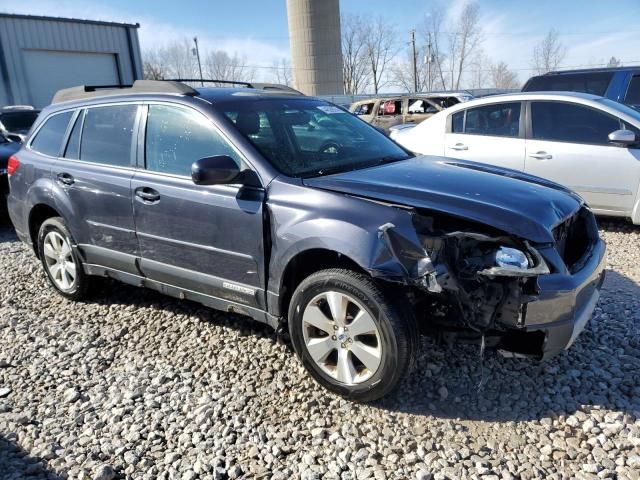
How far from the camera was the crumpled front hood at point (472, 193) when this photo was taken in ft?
9.00

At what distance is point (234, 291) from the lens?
3357 millimetres

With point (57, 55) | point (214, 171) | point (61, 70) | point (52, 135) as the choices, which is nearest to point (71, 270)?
point (52, 135)

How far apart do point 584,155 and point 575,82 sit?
3442mm

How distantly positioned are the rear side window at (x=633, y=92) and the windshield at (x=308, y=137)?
5.85m

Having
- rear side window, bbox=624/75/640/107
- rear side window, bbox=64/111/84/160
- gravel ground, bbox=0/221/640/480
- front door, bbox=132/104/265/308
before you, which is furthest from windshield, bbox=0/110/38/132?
rear side window, bbox=624/75/640/107

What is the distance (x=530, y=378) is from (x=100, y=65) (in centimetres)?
2522

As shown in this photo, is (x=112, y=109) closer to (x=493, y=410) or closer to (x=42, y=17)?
(x=493, y=410)

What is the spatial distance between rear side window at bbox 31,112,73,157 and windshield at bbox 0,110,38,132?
9.03 m

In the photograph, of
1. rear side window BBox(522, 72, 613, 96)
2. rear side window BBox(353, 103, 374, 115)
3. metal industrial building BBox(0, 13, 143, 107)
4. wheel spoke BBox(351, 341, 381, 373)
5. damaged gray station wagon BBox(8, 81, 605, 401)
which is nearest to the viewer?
damaged gray station wagon BBox(8, 81, 605, 401)

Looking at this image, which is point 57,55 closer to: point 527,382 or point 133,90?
point 133,90

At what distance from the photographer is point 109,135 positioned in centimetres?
409

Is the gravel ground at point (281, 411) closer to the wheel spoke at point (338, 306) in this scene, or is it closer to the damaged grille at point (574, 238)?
the wheel spoke at point (338, 306)

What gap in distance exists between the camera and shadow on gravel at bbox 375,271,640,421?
288cm

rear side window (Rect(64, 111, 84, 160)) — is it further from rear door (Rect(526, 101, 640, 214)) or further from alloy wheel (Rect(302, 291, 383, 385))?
rear door (Rect(526, 101, 640, 214))
